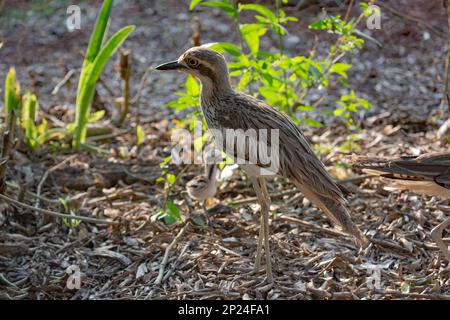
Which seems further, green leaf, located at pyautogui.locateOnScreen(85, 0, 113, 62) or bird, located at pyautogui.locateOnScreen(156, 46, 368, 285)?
green leaf, located at pyautogui.locateOnScreen(85, 0, 113, 62)

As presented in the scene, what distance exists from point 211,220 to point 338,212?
137 cm

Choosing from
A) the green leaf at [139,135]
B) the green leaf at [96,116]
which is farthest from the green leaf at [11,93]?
the green leaf at [139,135]

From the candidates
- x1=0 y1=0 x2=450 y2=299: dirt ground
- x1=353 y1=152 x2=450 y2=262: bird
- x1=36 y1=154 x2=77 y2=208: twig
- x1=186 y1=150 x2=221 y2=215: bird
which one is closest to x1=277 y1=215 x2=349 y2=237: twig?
x1=0 y1=0 x2=450 y2=299: dirt ground

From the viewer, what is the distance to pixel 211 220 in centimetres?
544

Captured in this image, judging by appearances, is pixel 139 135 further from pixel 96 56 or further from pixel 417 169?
pixel 417 169

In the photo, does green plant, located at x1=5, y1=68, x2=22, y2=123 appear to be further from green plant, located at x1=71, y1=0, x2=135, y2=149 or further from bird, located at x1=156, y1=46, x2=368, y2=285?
bird, located at x1=156, y1=46, x2=368, y2=285

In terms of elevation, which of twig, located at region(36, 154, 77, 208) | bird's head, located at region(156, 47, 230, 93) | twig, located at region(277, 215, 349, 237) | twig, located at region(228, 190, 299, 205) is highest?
Answer: bird's head, located at region(156, 47, 230, 93)

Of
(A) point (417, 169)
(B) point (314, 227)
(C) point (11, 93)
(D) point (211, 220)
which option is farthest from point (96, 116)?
(A) point (417, 169)

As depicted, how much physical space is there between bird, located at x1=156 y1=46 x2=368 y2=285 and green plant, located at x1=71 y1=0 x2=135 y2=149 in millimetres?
1561

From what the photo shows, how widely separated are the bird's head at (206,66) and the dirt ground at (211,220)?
1.02m

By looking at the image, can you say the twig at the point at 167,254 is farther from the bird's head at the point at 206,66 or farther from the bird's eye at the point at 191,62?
the bird's eye at the point at 191,62

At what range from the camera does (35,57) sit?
882 centimetres

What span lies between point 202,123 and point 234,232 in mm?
898

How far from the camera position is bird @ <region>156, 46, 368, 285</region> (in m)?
4.36
